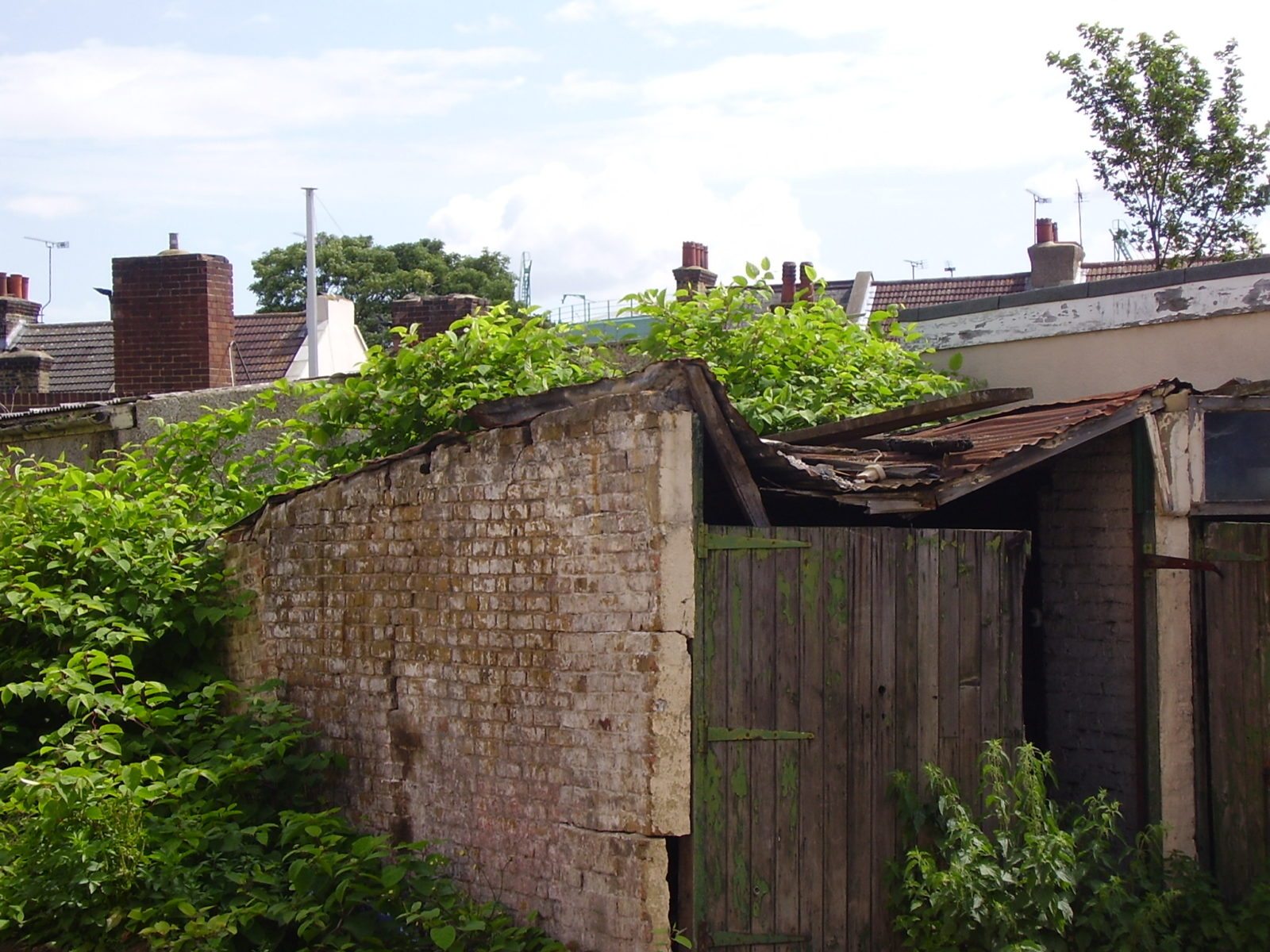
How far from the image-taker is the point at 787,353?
31.4 feet

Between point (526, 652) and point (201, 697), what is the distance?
281 cm

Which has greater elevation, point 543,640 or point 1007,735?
point 543,640

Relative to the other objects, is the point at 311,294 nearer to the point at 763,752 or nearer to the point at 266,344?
the point at 266,344

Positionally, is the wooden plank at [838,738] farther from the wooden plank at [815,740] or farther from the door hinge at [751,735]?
the door hinge at [751,735]

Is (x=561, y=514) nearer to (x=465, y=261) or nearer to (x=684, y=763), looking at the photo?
(x=684, y=763)

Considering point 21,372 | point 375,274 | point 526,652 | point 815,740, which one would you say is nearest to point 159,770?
point 526,652

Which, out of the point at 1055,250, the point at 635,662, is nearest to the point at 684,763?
the point at 635,662

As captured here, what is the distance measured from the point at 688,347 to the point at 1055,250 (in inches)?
729

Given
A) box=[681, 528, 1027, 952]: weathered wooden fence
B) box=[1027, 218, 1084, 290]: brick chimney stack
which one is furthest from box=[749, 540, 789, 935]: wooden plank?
box=[1027, 218, 1084, 290]: brick chimney stack

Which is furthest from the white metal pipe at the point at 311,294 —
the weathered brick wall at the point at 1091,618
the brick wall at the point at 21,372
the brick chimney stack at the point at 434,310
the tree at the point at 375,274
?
the tree at the point at 375,274

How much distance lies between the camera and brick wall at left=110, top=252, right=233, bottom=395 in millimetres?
15023

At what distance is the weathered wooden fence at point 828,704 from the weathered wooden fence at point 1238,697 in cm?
111

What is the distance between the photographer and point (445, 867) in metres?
6.47

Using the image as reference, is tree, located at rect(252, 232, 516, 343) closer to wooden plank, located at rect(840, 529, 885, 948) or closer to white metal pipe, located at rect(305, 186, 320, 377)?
white metal pipe, located at rect(305, 186, 320, 377)
